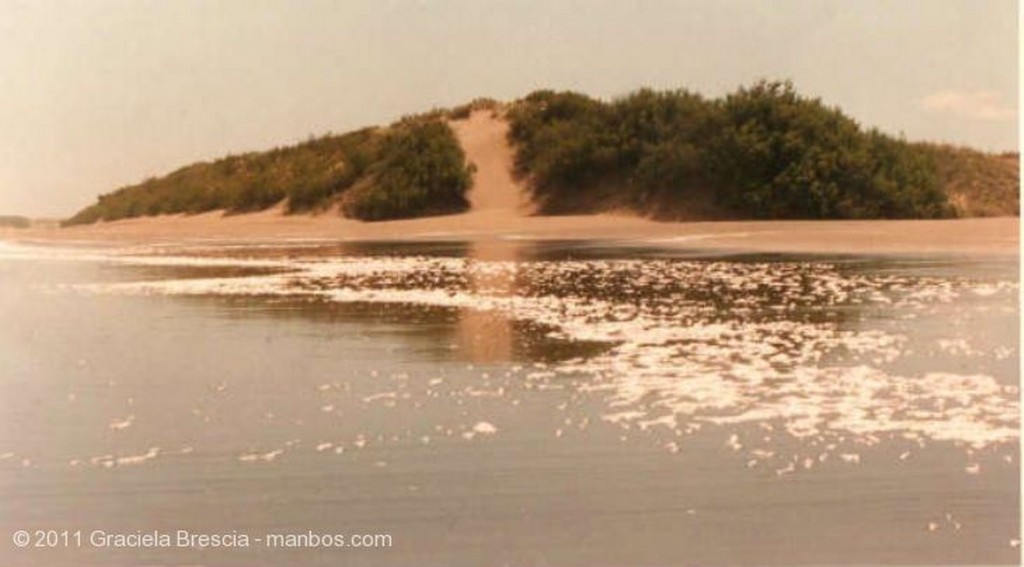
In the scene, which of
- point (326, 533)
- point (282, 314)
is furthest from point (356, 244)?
point (326, 533)

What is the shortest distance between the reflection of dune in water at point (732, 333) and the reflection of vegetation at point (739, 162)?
13856mm

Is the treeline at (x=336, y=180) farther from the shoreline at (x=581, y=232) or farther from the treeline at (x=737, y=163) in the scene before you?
the treeline at (x=737, y=163)

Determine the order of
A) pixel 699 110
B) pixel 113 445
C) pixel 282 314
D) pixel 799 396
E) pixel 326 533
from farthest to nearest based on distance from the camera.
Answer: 1. pixel 699 110
2. pixel 282 314
3. pixel 799 396
4. pixel 113 445
5. pixel 326 533

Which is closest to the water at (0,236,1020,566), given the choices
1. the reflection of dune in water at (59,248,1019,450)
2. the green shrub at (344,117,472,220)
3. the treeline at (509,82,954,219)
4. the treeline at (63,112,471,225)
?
the reflection of dune in water at (59,248,1019,450)

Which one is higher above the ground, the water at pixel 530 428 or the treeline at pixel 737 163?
the treeline at pixel 737 163

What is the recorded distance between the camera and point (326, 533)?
443cm

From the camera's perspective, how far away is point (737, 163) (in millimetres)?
30969

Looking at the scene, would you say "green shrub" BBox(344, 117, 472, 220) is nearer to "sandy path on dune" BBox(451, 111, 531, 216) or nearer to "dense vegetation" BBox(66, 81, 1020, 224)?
"dense vegetation" BBox(66, 81, 1020, 224)

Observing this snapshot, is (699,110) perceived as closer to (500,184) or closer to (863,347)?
(500,184)

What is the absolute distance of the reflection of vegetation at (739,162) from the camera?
29641mm

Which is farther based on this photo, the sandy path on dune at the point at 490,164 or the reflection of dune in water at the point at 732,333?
the sandy path on dune at the point at 490,164

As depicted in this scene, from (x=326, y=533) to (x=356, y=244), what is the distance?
2291 cm

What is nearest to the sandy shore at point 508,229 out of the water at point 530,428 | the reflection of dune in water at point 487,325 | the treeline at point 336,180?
the treeline at point 336,180

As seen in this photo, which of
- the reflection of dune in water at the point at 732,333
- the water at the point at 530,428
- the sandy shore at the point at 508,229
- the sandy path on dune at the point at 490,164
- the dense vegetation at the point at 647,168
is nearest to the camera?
the water at the point at 530,428
